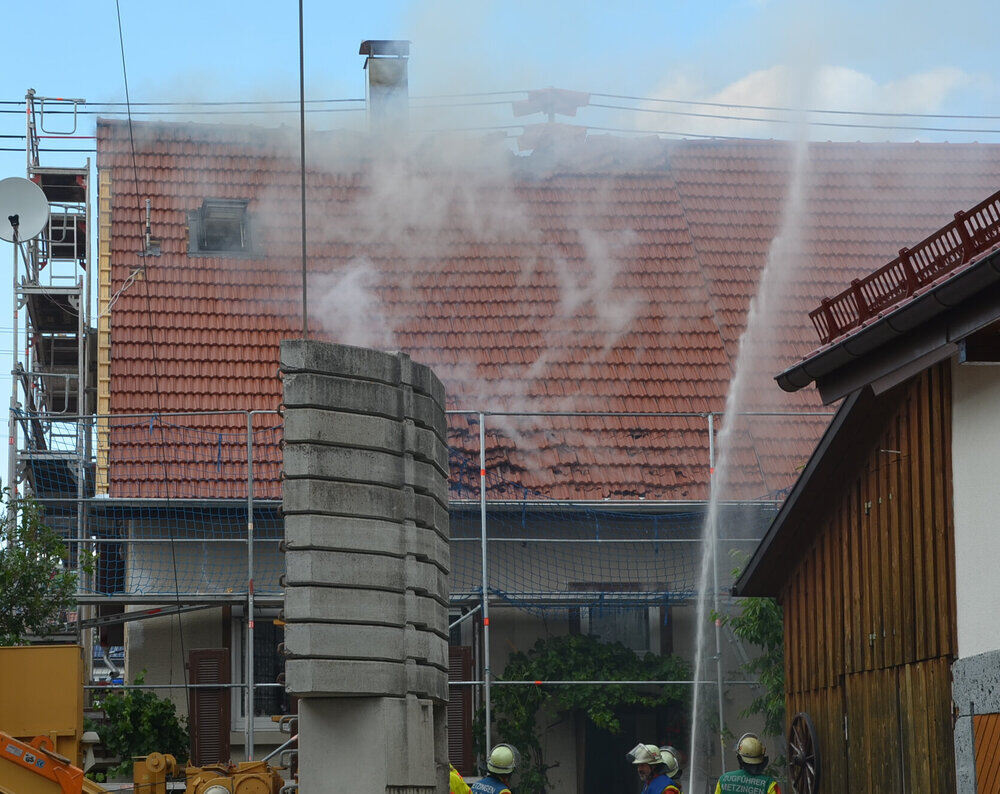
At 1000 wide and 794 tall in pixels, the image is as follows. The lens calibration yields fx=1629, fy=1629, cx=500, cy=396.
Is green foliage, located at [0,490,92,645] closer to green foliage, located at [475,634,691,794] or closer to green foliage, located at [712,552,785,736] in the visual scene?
green foliage, located at [475,634,691,794]

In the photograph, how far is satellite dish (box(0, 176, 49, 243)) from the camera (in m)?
21.0

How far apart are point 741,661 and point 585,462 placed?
10.3 feet

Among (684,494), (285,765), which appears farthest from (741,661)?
(285,765)

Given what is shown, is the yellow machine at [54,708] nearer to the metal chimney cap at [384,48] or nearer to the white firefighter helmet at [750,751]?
the white firefighter helmet at [750,751]

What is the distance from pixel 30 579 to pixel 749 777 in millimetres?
8180

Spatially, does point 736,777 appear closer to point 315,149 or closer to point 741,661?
point 741,661

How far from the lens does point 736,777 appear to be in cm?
1301

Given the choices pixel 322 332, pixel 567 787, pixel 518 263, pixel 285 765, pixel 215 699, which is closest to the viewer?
pixel 285 765

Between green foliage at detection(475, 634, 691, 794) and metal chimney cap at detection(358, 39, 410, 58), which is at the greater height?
metal chimney cap at detection(358, 39, 410, 58)

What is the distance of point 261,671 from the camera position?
19.9m

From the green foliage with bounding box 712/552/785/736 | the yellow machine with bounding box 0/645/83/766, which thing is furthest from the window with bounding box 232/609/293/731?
the green foliage with bounding box 712/552/785/736

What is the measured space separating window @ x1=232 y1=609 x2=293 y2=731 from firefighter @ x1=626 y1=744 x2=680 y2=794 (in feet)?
23.2

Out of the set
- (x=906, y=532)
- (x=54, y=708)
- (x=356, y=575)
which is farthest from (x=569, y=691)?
(x=356, y=575)

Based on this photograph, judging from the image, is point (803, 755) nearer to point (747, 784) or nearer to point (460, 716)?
point (747, 784)
